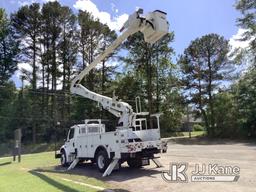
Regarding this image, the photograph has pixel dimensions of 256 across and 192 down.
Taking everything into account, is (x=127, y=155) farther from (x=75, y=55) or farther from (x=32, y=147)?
(x=75, y=55)

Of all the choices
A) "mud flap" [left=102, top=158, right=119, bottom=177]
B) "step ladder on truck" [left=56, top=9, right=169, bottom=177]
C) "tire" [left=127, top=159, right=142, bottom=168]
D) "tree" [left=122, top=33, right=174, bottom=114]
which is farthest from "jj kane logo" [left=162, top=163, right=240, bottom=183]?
"tree" [left=122, top=33, right=174, bottom=114]

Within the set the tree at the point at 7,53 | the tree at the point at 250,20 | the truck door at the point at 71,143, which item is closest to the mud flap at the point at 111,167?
the truck door at the point at 71,143

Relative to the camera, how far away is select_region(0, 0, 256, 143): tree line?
4172 cm

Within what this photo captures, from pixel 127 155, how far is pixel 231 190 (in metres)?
4.73

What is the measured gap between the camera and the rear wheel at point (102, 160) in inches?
558

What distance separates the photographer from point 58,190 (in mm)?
10523

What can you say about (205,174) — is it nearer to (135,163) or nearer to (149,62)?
(135,163)

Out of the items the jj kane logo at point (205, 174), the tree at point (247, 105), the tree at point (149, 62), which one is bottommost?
the jj kane logo at point (205, 174)

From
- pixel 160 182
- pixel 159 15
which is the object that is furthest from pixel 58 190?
pixel 159 15

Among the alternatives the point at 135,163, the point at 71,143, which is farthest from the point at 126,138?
the point at 71,143

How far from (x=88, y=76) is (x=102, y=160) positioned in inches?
1288

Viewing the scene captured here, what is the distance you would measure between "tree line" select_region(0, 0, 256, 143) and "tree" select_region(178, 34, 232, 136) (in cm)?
11

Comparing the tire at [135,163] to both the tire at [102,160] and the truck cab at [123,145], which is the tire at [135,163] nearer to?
the truck cab at [123,145]

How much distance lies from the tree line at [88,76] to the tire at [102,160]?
26.0 m
